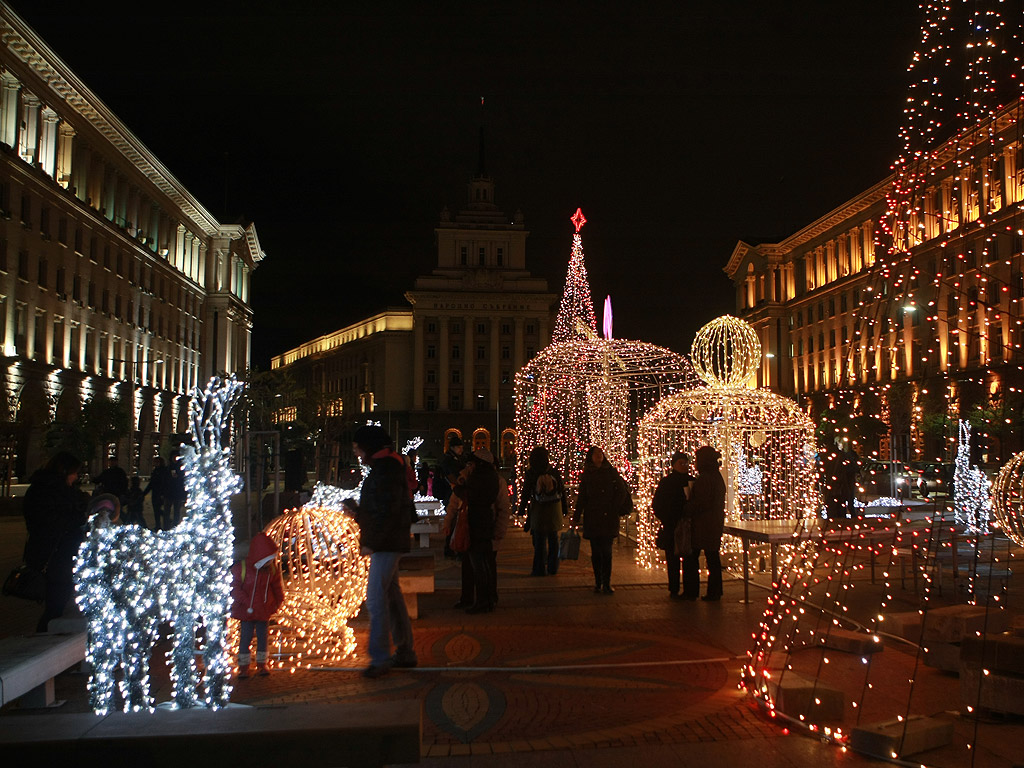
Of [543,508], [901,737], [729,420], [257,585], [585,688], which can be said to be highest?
[729,420]

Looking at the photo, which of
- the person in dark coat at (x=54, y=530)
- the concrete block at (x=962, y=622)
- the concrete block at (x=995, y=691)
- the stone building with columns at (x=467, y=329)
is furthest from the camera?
the stone building with columns at (x=467, y=329)

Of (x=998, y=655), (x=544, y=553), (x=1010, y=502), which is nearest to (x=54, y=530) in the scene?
(x=544, y=553)

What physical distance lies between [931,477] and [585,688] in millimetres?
26429

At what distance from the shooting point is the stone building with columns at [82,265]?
4138 cm

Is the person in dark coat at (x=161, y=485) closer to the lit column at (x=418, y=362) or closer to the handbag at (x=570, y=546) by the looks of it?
the handbag at (x=570, y=546)

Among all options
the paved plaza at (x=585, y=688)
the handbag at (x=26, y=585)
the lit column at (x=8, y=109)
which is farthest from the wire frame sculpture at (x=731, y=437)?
the lit column at (x=8, y=109)

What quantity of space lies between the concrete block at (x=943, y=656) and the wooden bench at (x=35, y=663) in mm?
6055

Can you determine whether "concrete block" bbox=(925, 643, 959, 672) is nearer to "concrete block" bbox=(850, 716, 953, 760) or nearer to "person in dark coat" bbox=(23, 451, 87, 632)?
"concrete block" bbox=(850, 716, 953, 760)

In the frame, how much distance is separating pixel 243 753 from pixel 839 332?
228ft

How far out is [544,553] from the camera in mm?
12516

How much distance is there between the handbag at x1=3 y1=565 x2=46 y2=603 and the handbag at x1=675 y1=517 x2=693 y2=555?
6347 millimetres

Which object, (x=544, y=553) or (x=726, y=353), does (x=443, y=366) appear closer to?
(x=726, y=353)

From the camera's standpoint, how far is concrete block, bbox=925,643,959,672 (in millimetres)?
6730

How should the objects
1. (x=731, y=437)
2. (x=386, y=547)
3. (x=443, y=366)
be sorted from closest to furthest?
1. (x=386, y=547)
2. (x=731, y=437)
3. (x=443, y=366)
